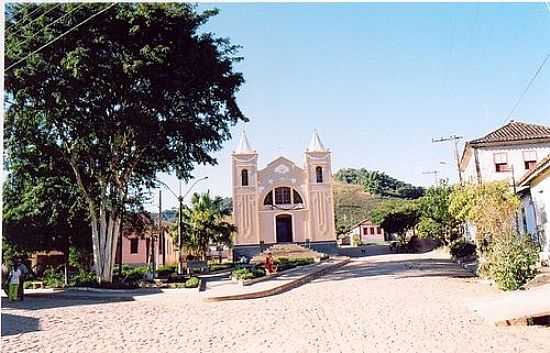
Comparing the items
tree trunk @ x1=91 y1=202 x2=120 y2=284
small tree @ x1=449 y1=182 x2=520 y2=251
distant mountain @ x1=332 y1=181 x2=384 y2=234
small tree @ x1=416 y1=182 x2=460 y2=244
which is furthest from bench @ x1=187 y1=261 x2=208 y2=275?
distant mountain @ x1=332 y1=181 x2=384 y2=234

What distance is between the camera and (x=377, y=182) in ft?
125

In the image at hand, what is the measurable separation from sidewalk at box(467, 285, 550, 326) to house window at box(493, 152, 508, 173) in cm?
992

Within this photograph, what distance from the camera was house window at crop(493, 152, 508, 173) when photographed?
49.9 ft

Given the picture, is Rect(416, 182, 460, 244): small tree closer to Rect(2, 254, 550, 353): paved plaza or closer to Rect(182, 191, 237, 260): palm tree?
Rect(182, 191, 237, 260): palm tree

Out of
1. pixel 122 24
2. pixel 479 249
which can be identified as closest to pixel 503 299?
pixel 479 249

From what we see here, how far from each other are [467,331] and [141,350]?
8.64 feet

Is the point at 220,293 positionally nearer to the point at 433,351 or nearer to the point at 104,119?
the point at 104,119

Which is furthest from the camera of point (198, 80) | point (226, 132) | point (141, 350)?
point (226, 132)

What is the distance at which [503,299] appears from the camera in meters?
5.71

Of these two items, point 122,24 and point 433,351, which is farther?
point 122,24

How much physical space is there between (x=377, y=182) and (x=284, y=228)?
1869 centimetres

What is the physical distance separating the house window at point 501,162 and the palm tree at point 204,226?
29.0 feet

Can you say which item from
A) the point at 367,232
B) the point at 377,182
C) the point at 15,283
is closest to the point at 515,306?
the point at 15,283

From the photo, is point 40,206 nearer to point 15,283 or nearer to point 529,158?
point 15,283
